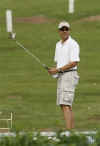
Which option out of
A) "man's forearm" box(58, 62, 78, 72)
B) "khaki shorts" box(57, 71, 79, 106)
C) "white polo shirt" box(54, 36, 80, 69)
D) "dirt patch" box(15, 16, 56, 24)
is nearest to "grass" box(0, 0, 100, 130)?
"dirt patch" box(15, 16, 56, 24)

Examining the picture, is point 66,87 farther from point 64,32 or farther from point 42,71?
point 42,71

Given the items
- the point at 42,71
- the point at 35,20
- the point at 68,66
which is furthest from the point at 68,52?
the point at 35,20

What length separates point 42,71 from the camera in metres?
17.1

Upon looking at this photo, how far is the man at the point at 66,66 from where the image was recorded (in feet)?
32.2

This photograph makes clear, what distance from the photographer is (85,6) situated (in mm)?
28891

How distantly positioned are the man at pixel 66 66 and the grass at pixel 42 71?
2.58 feet

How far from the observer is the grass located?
11913 millimetres

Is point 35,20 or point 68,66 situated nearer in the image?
point 68,66

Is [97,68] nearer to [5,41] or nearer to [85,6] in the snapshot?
[5,41]

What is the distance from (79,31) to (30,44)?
2.75 m

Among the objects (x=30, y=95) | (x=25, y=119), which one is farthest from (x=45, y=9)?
(x=25, y=119)

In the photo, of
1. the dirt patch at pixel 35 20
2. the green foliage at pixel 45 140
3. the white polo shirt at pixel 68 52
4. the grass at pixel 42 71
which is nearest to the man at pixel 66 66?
the white polo shirt at pixel 68 52

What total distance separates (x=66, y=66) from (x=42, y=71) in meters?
7.36

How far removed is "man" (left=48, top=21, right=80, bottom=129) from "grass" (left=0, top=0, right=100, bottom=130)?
0.79 metres
